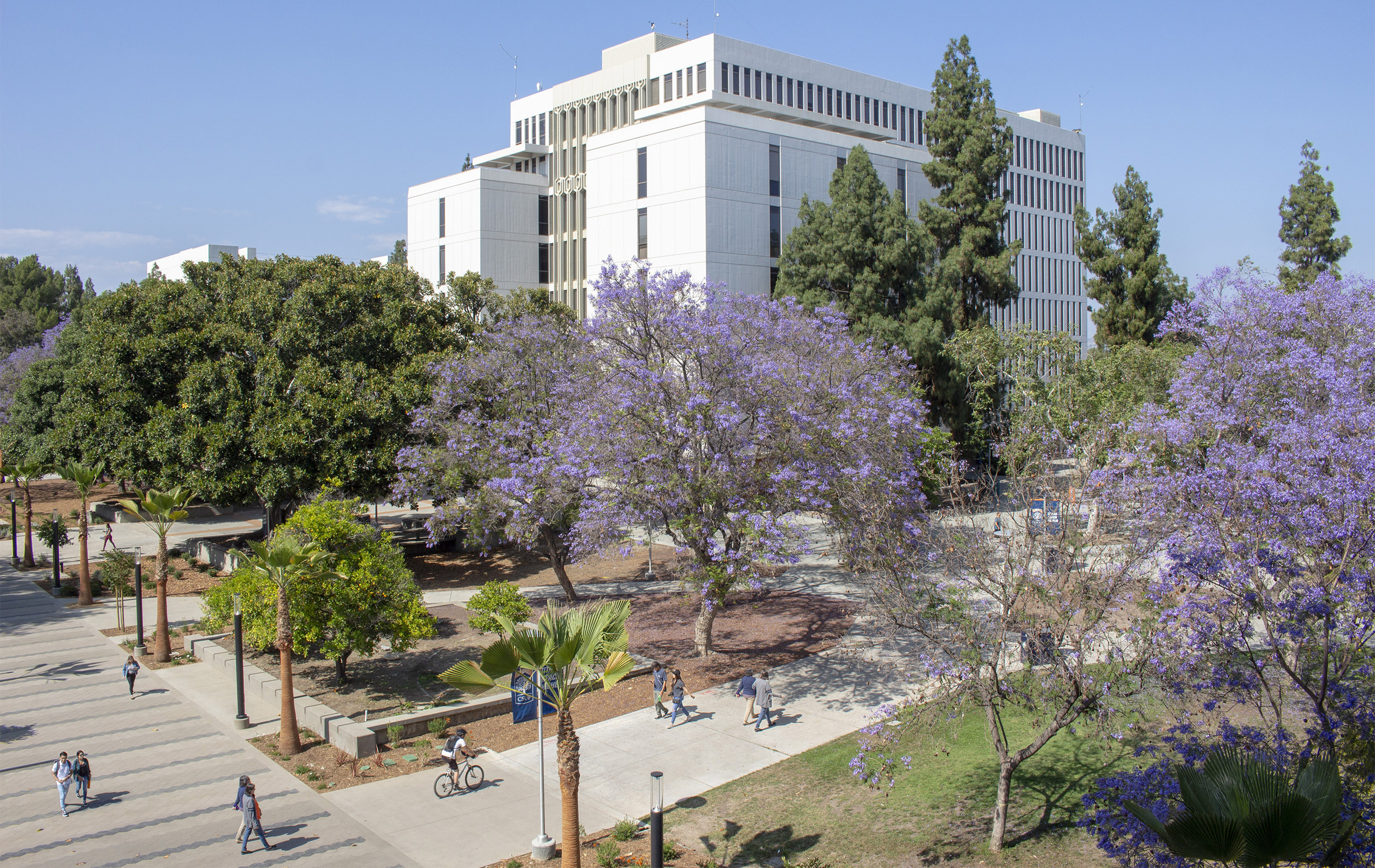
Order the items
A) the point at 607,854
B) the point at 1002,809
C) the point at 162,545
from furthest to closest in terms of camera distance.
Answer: the point at 162,545, the point at 607,854, the point at 1002,809

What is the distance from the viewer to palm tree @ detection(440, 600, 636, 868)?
10000mm

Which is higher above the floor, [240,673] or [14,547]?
[14,547]

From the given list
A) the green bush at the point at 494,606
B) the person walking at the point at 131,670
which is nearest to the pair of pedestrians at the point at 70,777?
the person walking at the point at 131,670

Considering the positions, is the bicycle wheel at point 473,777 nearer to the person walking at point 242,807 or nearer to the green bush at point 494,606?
the person walking at point 242,807

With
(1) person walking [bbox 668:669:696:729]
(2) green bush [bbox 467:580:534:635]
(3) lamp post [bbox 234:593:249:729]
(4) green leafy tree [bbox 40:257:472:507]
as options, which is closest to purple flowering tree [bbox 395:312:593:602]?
(4) green leafy tree [bbox 40:257:472:507]

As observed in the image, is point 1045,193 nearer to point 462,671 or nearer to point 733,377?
point 733,377

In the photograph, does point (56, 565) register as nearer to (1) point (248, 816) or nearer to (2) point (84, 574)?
(2) point (84, 574)

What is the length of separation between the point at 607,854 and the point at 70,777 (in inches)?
360

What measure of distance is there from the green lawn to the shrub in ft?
3.58

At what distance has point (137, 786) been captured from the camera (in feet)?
51.2

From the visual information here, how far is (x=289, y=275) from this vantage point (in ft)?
A: 100

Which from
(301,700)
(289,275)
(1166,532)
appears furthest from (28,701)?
(1166,532)

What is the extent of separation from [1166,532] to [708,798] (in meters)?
7.88

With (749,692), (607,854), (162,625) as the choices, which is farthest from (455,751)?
(162,625)
